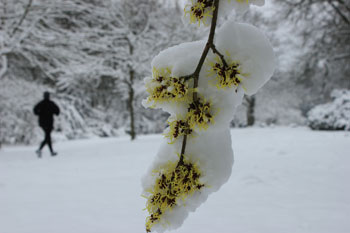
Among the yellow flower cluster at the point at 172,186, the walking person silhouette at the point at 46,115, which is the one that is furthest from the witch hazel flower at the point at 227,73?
the walking person silhouette at the point at 46,115

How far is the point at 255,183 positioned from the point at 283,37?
17522 mm

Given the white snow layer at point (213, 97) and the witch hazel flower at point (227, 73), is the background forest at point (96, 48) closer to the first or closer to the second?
the white snow layer at point (213, 97)

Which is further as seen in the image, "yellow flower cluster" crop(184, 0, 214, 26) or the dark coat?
the dark coat

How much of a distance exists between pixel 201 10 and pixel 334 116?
952 cm

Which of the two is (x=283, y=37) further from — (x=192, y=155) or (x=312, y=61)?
(x=192, y=155)

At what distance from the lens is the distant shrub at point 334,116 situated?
862cm

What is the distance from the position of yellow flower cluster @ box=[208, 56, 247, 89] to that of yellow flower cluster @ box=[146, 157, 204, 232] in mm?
315

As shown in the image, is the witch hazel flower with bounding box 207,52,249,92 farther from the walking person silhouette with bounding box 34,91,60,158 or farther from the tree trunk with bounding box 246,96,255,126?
the tree trunk with bounding box 246,96,255,126

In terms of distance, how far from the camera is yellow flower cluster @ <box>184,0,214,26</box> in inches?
37.1

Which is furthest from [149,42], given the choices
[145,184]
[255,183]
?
[145,184]

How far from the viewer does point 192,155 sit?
1.01m

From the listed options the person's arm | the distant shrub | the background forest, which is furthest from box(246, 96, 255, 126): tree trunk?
the person's arm

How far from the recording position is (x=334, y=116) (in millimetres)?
8891

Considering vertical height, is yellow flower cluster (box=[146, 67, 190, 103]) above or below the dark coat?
above
